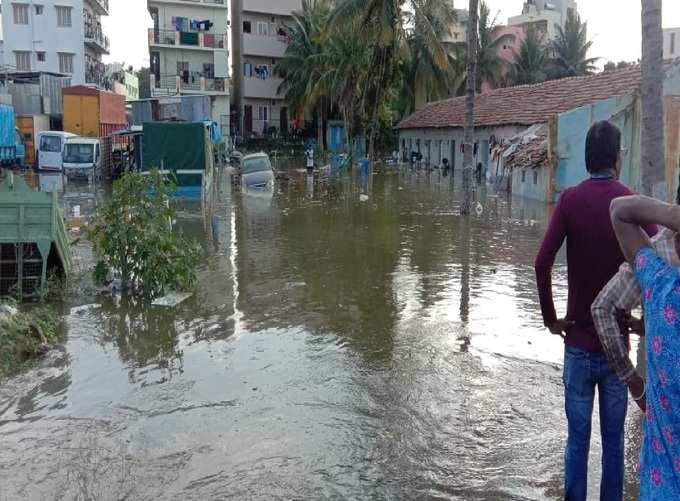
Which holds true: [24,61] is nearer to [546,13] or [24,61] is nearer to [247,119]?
[247,119]

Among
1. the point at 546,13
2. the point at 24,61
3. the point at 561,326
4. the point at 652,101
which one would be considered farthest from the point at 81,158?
the point at 546,13

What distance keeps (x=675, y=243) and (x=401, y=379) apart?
13.6 ft

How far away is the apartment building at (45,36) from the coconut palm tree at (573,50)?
34.8 metres

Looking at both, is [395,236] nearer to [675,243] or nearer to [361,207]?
[361,207]

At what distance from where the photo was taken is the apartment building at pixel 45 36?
167 ft

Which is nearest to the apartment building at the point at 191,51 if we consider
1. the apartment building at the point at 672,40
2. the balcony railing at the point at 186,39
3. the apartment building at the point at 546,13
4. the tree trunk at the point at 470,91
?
the balcony railing at the point at 186,39

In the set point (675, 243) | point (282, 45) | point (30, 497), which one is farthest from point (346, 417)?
point (282, 45)

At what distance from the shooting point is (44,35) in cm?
5116

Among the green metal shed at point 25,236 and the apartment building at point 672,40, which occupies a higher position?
the apartment building at point 672,40

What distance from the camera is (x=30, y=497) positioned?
4.33 metres

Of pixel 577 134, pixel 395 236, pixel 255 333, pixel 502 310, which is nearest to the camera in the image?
pixel 255 333

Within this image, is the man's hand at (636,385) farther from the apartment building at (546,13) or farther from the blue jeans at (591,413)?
the apartment building at (546,13)

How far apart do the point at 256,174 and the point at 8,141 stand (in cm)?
1521

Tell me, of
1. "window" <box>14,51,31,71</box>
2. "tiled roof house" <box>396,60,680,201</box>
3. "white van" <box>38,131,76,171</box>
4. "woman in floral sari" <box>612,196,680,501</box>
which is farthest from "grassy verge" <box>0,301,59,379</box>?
"window" <box>14,51,31,71</box>
